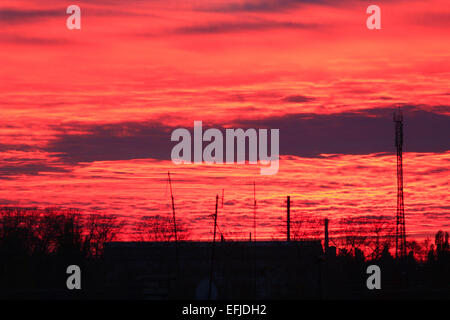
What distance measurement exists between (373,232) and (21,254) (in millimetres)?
53136

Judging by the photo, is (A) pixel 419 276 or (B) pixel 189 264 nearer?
(B) pixel 189 264

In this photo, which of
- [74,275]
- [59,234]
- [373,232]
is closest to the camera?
[74,275]

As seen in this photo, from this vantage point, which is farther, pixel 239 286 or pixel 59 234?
pixel 59 234

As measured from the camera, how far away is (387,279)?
10556cm

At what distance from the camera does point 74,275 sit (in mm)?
91875
